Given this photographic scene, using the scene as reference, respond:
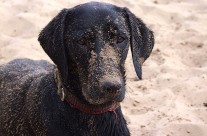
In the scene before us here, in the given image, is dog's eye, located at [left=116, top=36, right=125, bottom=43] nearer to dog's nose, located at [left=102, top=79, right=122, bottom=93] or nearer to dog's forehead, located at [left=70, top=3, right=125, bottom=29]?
dog's forehead, located at [left=70, top=3, right=125, bottom=29]

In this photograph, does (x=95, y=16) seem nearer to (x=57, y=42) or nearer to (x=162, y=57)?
(x=57, y=42)

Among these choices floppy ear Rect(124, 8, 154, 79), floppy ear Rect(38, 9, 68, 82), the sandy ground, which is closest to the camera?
floppy ear Rect(38, 9, 68, 82)

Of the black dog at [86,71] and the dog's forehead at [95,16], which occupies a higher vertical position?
the dog's forehead at [95,16]

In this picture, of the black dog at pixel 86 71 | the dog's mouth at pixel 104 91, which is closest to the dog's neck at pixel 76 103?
the black dog at pixel 86 71

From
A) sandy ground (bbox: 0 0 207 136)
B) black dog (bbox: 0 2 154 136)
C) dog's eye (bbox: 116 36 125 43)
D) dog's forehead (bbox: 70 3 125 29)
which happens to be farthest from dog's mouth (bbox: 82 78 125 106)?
sandy ground (bbox: 0 0 207 136)

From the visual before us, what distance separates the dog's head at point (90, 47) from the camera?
10.4 feet

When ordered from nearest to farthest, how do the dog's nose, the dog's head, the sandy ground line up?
the dog's nose
the dog's head
the sandy ground

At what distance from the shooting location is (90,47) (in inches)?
129

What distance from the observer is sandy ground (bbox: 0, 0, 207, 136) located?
4.72 metres

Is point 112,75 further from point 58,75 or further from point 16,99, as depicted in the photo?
point 16,99

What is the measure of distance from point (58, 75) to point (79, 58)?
0.25m

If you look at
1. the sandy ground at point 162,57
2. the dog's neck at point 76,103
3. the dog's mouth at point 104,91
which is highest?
the dog's mouth at point 104,91

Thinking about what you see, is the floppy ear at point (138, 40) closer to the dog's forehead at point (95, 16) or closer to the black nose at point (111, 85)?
the dog's forehead at point (95, 16)

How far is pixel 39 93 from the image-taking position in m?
3.65
